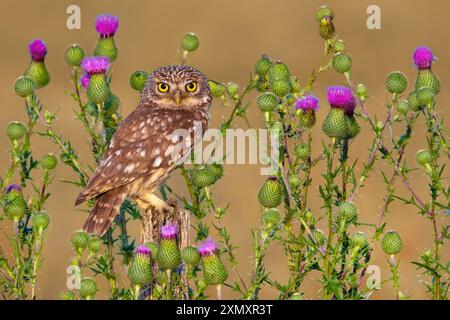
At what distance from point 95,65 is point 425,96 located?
179 centimetres

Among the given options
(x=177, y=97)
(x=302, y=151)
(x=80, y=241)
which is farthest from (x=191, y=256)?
(x=177, y=97)

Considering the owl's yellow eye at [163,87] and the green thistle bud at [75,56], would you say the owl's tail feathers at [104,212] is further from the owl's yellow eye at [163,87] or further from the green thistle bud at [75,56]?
the owl's yellow eye at [163,87]

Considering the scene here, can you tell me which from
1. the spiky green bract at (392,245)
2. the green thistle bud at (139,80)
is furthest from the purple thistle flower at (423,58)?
the green thistle bud at (139,80)

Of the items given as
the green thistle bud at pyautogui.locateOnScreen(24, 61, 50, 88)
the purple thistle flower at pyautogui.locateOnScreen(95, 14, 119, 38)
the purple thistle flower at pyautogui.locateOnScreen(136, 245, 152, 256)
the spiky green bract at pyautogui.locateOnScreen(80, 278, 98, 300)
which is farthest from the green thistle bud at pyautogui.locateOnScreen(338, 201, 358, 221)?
the green thistle bud at pyautogui.locateOnScreen(24, 61, 50, 88)

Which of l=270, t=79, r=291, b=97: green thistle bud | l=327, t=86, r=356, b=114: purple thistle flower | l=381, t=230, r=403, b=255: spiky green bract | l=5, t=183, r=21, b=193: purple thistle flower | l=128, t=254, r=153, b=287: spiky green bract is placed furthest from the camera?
l=5, t=183, r=21, b=193: purple thistle flower

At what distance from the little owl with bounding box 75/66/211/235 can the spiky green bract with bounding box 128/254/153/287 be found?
108cm

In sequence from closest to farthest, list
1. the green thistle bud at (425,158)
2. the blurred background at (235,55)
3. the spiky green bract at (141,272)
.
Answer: the spiky green bract at (141,272), the green thistle bud at (425,158), the blurred background at (235,55)

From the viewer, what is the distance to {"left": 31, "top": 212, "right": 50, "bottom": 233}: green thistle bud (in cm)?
611

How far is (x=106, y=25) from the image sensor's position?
23.4ft

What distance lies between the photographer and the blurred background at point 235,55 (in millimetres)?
12180

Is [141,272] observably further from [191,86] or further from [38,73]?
[191,86]

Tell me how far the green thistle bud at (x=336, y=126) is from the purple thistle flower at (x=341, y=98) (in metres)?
0.08

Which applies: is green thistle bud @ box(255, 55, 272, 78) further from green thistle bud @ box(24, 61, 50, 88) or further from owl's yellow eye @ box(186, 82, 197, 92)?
green thistle bud @ box(24, 61, 50, 88)

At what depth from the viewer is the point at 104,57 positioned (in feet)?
22.6
